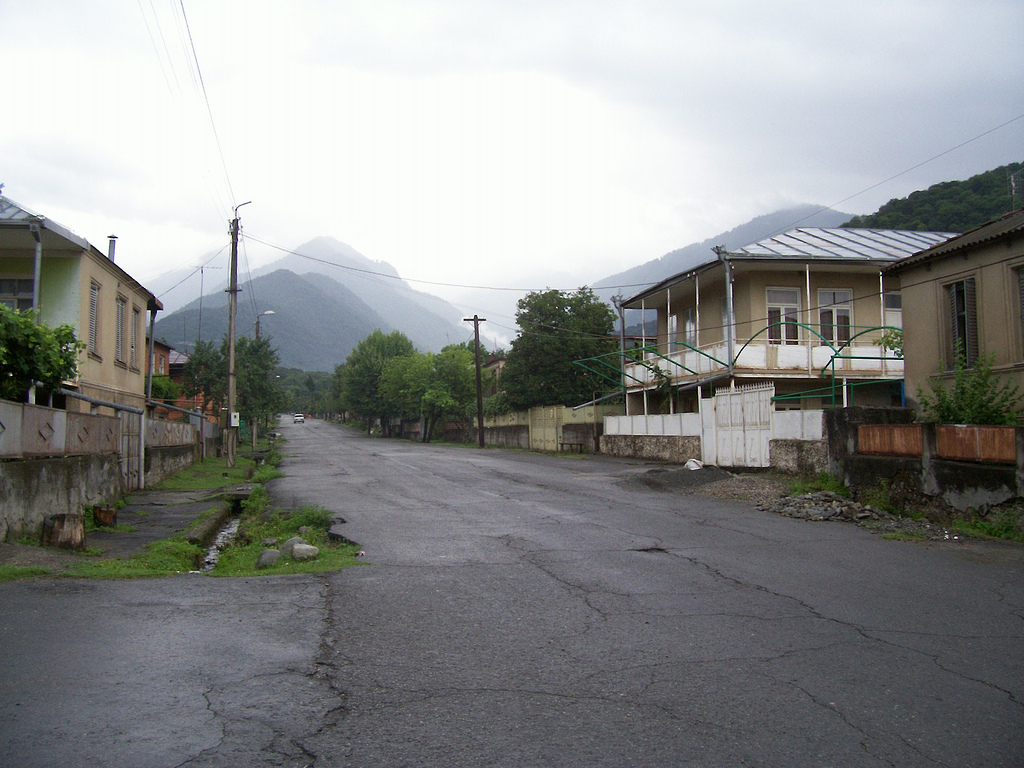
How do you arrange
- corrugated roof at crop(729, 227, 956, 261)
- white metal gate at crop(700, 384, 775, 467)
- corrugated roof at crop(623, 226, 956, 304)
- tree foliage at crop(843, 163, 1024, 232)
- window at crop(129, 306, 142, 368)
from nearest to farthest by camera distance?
white metal gate at crop(700, 384, 775, 467)
window at crop(129, 306, 142, 368)
corrugated roof at crop(623, 226, 956, 304)
corrugated roof at crop(729, 227, 956, 261)
tree foliage at crop(843, 163, 1024, 232)

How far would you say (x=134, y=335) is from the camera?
22297mm

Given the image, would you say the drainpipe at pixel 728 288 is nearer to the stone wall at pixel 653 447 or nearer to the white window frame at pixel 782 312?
the white window frame at pixel 782 312

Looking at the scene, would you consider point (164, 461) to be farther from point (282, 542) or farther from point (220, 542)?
point (282, 542)

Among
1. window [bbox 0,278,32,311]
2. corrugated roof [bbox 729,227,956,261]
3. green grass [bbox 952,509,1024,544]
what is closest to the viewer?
green grass [bbox 952,509,1024,544]

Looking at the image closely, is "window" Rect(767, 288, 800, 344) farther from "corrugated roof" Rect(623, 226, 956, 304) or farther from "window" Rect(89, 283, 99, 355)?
"window" Rect(89, 283, 99, 355)

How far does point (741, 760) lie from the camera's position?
11.5ft

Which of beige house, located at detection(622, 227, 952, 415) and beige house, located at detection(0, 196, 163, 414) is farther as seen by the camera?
beige house, located at detection(622, 227, 952, 415)

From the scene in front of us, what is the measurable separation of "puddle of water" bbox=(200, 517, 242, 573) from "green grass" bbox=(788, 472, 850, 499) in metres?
10.3

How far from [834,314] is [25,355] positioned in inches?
1038

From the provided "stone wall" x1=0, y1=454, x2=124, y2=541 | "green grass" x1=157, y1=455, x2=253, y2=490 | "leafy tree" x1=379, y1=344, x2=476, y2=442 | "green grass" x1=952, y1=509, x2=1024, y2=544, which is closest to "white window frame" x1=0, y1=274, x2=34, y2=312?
"green grass" x1=157, y1=455, x2=253, y2=490

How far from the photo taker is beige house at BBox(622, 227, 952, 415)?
26.8m

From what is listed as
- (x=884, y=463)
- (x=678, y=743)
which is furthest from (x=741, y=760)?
(x=884, y=463)

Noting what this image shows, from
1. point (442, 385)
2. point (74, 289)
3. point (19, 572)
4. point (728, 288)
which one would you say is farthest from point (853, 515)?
point (442, 385)

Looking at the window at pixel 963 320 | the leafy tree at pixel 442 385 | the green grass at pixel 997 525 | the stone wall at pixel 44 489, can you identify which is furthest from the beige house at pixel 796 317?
the leafy tree at pixel 442 385
